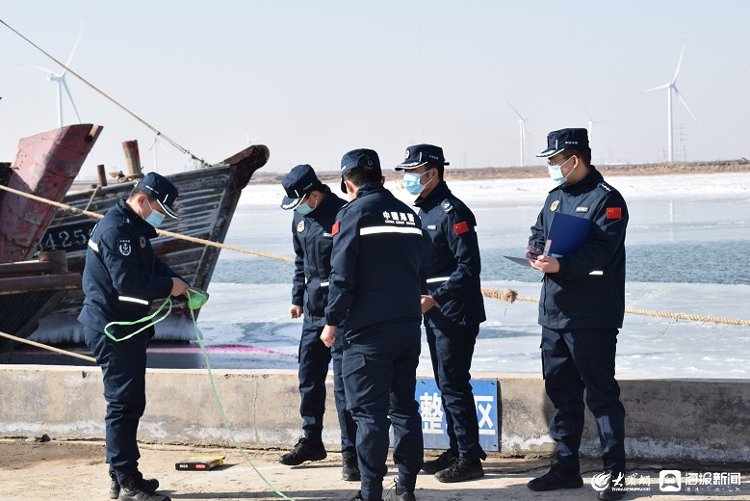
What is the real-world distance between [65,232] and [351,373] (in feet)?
32.4

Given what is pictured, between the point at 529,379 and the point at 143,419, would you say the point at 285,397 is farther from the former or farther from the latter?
the point at 529,379

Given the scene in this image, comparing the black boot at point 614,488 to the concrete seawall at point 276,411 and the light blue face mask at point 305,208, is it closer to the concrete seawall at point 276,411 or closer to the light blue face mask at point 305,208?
the concrete seawall at point 276,411

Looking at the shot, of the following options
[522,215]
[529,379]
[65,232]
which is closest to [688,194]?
[522,215]

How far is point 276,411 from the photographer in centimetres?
611

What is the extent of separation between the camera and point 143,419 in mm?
6344

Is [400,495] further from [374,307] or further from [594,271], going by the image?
[594,271]

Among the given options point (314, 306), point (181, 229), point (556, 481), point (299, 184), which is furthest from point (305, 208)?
point (181, 229)

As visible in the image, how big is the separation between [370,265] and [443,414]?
156cm

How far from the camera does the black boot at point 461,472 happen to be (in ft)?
17.1

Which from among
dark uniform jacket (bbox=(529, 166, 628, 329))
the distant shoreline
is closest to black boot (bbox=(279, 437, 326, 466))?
dark uniform jacket (bbox=(529, 166, 628, 329))

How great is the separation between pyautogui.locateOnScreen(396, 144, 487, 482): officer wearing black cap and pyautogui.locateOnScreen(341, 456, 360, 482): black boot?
424 mm

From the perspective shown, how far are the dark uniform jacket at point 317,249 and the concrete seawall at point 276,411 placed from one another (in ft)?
2.25

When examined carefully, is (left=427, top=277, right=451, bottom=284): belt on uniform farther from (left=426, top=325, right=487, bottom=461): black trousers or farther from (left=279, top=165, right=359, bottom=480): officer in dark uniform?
(left=279, top=165, right=359, bottom=480): officer in dark uniform

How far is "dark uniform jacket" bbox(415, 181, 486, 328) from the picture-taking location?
206 inches
